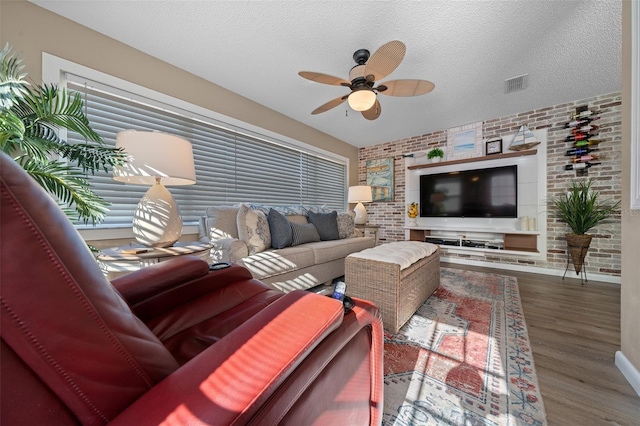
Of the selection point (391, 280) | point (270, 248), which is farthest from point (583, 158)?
point (270, 248)

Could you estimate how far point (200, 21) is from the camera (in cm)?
186

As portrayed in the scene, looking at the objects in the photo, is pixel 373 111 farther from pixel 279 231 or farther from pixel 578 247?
pixel 578 247

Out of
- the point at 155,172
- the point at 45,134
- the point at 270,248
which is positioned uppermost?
the point at 45,134

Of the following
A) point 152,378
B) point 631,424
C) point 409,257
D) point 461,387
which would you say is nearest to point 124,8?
point 152,378

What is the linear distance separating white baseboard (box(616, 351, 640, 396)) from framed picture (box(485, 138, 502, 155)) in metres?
3.15

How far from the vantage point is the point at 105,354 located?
0.36 meters

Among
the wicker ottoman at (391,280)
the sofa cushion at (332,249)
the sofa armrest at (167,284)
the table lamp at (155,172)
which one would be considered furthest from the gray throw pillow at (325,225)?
the sofa armrest at (167,284)

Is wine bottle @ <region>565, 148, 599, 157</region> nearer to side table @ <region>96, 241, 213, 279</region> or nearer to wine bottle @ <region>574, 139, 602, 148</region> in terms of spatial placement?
wine bottle @ <region>574, 139, 602, 148</region>

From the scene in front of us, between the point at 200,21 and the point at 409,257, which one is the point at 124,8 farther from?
the point at 409,257

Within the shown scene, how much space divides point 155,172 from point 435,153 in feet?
13.9

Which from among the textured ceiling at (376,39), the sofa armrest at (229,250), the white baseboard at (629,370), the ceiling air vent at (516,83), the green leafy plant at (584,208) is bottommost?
the white baseboard at (629,370)

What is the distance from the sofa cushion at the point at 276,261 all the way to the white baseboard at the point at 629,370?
2187 mm

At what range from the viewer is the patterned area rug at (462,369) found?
3.53 ft

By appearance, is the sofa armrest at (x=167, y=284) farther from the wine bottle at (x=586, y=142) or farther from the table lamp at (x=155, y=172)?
the wine bottle at (x=586, y=142)
